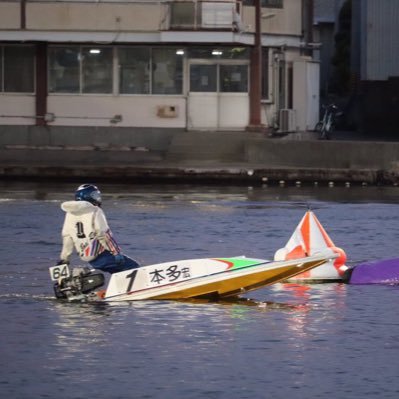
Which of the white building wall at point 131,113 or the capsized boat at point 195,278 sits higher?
the white building wall at point 131,113

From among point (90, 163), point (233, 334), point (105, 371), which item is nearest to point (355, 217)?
point (90, 163)

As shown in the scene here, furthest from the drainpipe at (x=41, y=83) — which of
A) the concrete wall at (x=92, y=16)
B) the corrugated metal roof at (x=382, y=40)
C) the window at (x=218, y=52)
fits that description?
the corrugated metal roof at (x=382, y=40)

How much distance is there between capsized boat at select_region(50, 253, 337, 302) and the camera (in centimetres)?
1962

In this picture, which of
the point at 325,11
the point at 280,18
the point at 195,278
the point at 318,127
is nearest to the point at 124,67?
the point at 280,18

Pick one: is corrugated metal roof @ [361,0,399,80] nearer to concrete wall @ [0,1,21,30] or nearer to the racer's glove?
concrete wall @ [0,1,21,30]

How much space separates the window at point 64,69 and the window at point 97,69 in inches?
9.1

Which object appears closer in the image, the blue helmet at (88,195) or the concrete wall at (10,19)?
the blue helmet at (88,195)

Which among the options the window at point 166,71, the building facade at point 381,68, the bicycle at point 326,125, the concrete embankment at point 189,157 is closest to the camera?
the concrete embankment at point 189,157

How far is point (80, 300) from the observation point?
1967cm

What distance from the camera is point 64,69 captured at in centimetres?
4762

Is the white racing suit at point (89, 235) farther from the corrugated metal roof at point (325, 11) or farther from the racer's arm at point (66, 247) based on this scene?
the corrugated metal roof at point (325, 11)

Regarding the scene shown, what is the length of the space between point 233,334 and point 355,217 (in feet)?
50.0

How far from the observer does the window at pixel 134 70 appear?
4712 cm

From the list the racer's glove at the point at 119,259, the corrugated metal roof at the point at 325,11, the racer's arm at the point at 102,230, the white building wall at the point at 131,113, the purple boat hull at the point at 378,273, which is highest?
the corrugated metal roof at the point at 325,11
